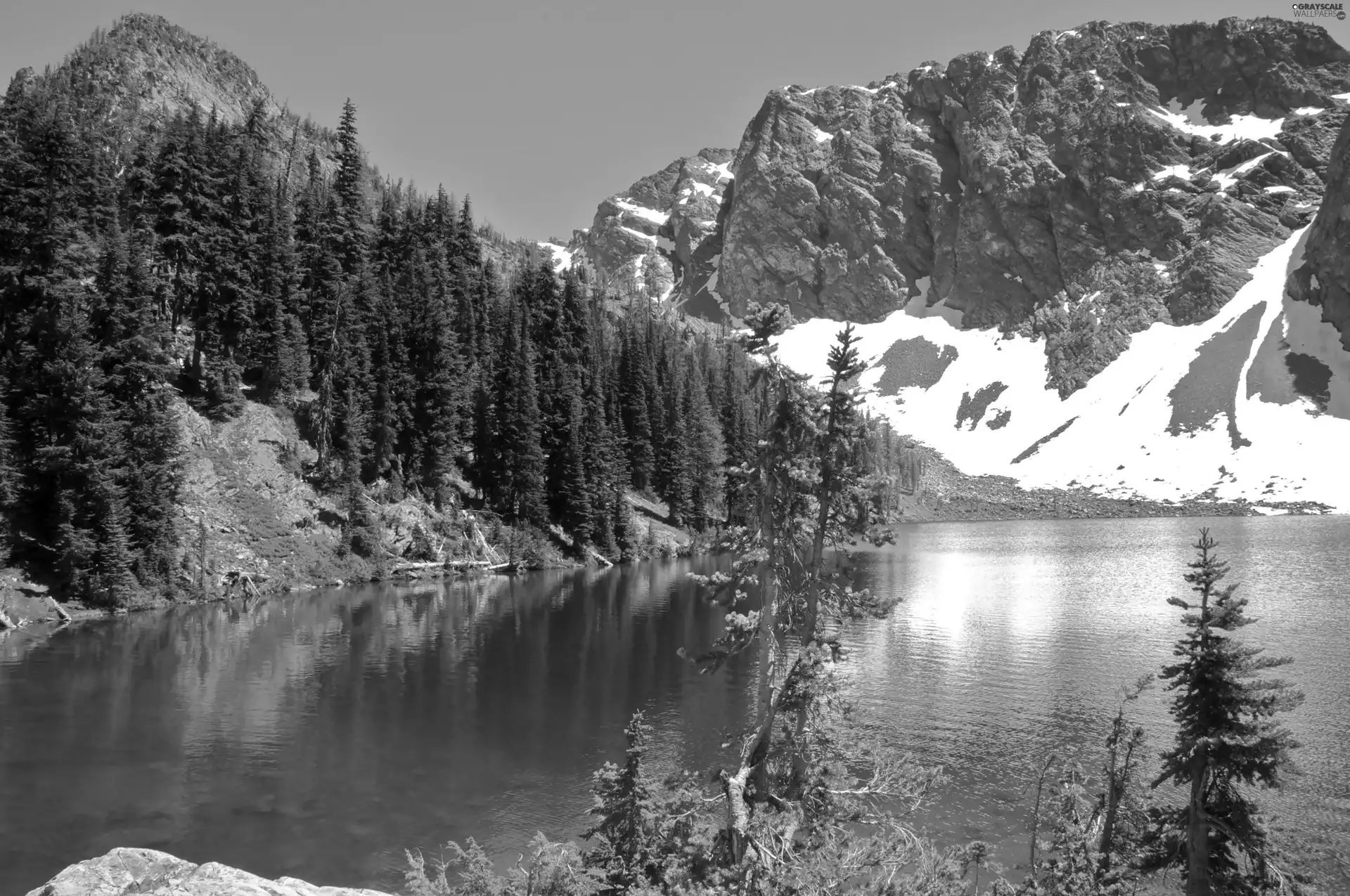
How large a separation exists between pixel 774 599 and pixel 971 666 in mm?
30129

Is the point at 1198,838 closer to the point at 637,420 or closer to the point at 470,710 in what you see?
the point at 470,710

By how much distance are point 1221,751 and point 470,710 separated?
27114 mm

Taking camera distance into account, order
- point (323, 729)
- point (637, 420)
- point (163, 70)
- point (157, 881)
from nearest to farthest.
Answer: point (157, 881) < point (323, 729) < point (637, 420) < point (163, 70)

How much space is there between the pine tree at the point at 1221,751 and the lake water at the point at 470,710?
7204 mm

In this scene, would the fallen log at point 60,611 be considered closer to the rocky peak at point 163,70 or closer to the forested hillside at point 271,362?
the forested hillside at point 271,362

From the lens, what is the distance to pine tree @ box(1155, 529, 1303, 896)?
559 inches

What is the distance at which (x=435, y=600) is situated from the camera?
6175 centimetres

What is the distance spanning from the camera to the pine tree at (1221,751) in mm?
14203

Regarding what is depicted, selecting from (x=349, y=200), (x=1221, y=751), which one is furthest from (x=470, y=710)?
(x=349, y=200)

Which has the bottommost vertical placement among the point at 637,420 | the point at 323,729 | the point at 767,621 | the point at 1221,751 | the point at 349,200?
the point at 323,729

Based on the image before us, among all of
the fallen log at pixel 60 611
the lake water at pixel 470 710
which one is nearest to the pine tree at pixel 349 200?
the lake water at pixel 470 710

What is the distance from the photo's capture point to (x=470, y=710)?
1347 inches

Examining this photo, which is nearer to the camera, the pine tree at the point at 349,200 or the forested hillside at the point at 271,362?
the forested hillside at the point at 271,362

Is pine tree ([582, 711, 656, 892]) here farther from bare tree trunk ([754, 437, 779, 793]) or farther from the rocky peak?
the rocky peak
